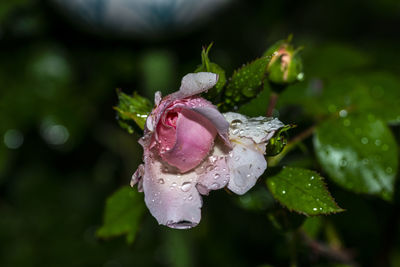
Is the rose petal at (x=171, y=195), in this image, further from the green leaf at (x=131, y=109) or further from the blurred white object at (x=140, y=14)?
the blurred white object at (x=140, y=14)

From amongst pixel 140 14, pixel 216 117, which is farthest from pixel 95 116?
pixel 216 117

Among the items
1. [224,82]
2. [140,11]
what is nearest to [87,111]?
[140,11]

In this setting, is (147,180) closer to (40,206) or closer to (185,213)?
(185,213)

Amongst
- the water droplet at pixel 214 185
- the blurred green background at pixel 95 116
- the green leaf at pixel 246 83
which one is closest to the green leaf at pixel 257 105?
the green leaf at pixel 246 83

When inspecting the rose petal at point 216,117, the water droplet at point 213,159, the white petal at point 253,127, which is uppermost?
the rose petal at point 216,117

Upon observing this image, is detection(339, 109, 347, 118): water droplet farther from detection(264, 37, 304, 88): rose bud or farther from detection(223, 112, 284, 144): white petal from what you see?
detection(223, 112, 284, 144): white petal

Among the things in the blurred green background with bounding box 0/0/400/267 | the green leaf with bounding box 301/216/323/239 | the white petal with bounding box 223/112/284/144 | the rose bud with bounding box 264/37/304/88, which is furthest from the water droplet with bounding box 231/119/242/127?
the blurred green background with bounding box 0/0/400/267
